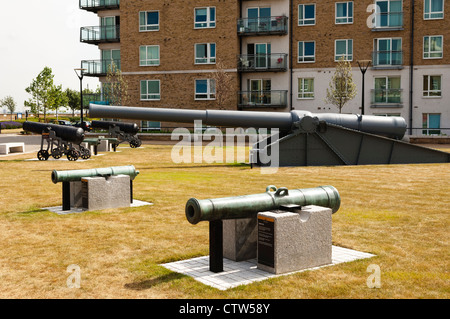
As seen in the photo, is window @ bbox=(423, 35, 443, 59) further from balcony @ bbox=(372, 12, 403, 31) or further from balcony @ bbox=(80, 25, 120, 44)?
balcony @ bbox=(80, 25, 120, 44)

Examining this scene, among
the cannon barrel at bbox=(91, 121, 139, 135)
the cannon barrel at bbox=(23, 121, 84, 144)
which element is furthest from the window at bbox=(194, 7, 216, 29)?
the cannon barrel at bbox=(23, 121, 84, 144)

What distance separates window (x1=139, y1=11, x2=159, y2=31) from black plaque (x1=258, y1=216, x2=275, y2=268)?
1720 inches

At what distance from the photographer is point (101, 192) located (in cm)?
1155

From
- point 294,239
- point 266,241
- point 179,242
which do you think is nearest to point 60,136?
point 179,242

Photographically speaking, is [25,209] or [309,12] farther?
[309,12]

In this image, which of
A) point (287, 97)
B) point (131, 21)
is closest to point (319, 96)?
point (287, 97)

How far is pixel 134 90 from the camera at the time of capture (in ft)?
163

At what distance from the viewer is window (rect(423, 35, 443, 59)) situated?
142 feet

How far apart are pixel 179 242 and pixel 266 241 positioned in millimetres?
2202

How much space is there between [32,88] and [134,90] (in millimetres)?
41132

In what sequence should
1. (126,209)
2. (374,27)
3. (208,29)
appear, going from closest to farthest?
(126,209), (374,27), (208,29)

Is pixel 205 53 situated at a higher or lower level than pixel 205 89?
higher

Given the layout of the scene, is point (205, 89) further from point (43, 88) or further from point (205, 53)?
point (43, 88)
